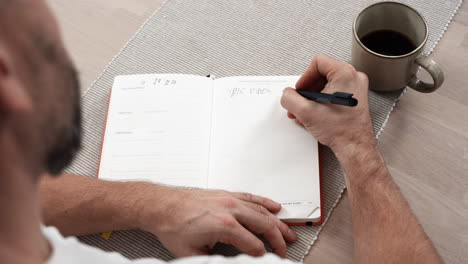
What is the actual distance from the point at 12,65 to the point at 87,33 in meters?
0.59

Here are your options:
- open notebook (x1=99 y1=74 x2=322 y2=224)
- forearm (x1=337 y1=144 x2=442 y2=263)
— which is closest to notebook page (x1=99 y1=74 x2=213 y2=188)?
open notebook (x1=99 y1=74 x2=322 y2=224)

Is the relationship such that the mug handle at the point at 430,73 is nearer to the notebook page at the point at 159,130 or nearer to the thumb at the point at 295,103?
the thumb at the point at 295,103

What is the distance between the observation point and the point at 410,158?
0.74 m

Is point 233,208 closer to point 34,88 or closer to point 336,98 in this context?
point 336,98

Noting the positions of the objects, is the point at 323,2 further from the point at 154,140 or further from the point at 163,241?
the point at 163,241

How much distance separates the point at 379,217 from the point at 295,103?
204mm

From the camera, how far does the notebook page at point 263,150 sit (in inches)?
27.9

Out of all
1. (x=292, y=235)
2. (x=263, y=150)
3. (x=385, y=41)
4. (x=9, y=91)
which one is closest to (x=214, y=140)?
(x=263, y=150)

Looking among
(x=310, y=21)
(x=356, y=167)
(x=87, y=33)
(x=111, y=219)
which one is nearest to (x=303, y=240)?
(x=356, y=167)

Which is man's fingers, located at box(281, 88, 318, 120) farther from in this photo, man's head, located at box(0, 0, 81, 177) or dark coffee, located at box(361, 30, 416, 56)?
man's head, located at box(0, 0, 81, 177)

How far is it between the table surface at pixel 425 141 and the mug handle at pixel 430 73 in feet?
0.13

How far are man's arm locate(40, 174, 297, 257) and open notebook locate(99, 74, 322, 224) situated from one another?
0.03 meters

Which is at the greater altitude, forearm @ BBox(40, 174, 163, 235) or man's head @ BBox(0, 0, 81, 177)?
man's head @ BBox(0, 0, 81, 177)

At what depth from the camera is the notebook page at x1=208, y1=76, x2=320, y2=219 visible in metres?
0.71
